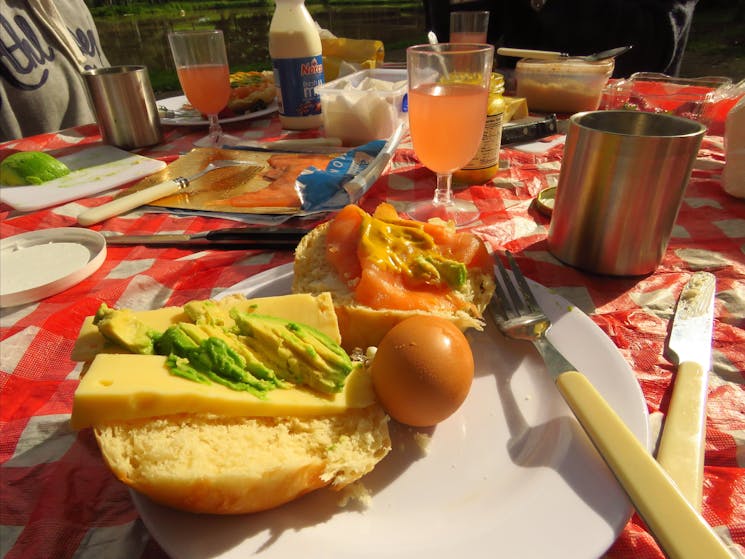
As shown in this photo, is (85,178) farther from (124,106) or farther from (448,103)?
(448,103)

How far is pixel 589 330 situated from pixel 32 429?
1200mm

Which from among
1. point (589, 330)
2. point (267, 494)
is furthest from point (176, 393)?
point (589, 330)

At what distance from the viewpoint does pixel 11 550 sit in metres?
0.72

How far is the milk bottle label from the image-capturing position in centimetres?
230

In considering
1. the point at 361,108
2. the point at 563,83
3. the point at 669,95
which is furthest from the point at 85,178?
the point at 669,95

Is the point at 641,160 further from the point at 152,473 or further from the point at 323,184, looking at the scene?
the point at 152,473

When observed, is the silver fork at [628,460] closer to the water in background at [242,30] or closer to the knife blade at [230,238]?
the knife blade at [230,238]

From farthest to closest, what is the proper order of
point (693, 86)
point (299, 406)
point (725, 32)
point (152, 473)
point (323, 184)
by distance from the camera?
point (725, 32)
point (693, 86)
point (323, 184)
point (299, 406)
point (152, 473)

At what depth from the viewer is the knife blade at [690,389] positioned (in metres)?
0.70

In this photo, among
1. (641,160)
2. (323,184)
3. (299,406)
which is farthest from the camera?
(323,184)

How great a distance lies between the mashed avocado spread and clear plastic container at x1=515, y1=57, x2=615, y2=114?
7.65ft

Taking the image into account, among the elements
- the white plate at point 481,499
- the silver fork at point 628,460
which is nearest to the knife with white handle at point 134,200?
the white plate at point 481,499

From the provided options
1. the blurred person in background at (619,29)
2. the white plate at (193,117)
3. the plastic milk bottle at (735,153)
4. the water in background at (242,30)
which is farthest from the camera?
the water in background at (242,30)

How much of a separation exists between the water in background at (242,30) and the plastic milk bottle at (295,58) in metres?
7.61
